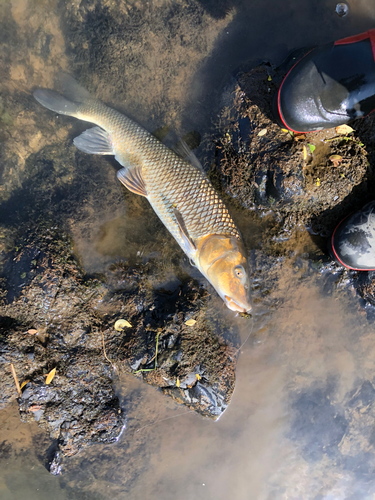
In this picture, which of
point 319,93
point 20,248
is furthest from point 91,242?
point 319,93

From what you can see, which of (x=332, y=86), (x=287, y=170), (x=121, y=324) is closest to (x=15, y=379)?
(x=121, y=324)

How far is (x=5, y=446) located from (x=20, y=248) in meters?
2.44

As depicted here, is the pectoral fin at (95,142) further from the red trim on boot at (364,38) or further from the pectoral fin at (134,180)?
the red trim on boot at (364,38)

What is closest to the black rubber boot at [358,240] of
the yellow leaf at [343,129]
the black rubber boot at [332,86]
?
the yellow leaf at [343,129]

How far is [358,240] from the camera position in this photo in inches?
108

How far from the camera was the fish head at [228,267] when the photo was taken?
259cm

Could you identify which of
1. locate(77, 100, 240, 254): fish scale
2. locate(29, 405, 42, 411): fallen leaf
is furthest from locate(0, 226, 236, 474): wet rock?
locate(77, 100, 240, 254): fish scale

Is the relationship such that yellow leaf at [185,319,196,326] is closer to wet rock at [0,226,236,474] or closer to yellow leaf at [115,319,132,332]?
wet rock at [0,226,236,474]

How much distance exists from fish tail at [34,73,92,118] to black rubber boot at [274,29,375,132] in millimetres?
2506

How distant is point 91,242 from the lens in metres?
3.29

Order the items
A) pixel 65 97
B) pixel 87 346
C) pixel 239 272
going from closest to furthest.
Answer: pixel 239 272 < pixel 87 346 < pixel 65 97

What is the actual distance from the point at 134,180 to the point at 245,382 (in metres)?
2.77

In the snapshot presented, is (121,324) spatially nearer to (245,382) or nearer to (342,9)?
(245,382)

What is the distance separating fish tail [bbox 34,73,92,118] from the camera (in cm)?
331
